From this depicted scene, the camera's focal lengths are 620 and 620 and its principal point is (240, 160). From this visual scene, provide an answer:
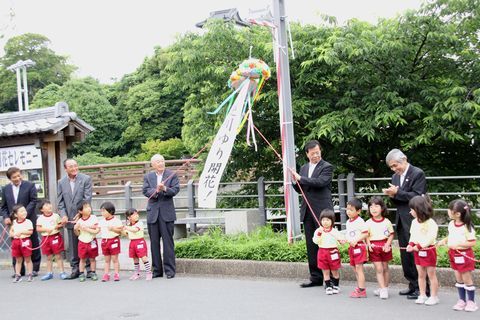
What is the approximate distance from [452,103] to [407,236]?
12.6 ft

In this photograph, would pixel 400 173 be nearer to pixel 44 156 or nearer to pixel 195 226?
pixel 44 156

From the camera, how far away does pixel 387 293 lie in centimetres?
693

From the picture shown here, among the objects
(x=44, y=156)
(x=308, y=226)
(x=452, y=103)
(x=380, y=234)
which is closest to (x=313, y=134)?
(x=452, y=103)

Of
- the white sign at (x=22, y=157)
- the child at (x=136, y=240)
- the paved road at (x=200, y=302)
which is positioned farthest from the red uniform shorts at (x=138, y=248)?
the white sign at (x=22, y=157)

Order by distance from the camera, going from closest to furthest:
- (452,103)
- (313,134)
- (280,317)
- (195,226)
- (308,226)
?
(280,317)
(308,226)
(452,103)
(313,134)
(195,226)

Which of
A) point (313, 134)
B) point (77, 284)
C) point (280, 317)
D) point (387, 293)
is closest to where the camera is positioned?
point (280, 317)

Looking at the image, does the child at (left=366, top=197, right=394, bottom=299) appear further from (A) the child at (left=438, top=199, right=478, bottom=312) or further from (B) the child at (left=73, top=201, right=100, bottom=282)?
(B) the child at (left=73, top=201, right=100, bottom=282)

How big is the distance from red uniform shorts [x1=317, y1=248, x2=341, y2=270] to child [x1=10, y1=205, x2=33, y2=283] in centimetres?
488

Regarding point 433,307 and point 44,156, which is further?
point 44,156

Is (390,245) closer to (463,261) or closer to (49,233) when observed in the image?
(463,261)

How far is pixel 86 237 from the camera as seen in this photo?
30.6 feet

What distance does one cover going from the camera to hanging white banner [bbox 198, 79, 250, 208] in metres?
9.23

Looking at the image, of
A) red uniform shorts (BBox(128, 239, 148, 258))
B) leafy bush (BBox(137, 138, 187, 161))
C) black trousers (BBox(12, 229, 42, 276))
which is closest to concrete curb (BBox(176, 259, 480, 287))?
red uniform shorts (BBox(128, 239, 148, 258))

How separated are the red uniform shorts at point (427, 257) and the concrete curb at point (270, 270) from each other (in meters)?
0.82
